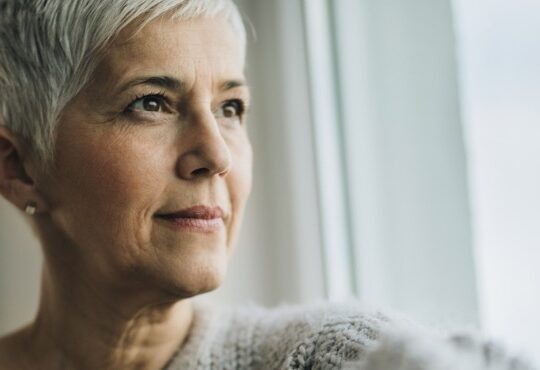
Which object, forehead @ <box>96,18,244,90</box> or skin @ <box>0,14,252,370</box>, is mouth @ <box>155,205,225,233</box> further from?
forehead @ <box>96,18,244,90</box>

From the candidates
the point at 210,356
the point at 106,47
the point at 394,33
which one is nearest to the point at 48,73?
the point at 106,47

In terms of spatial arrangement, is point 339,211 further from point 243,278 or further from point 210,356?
point 210,356

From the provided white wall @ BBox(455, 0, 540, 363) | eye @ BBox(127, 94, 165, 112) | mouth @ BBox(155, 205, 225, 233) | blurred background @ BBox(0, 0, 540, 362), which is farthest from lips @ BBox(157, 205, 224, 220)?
white wall @ BBox(455, 0, 540, 363)

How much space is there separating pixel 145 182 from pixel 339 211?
695 mm

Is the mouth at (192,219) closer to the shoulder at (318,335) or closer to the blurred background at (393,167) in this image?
the shoulder at (318,335)

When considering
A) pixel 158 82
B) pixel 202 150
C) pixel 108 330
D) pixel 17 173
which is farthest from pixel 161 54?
pixel 108 330

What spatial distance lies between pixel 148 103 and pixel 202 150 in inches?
4.6

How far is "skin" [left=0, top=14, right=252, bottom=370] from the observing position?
3.47ft

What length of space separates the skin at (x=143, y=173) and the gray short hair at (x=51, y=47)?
2 centimetres

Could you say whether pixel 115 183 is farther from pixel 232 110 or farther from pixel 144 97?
pixel 232 110

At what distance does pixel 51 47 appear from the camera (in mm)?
1090

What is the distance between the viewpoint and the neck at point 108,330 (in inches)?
46.3

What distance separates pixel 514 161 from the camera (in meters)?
1.20

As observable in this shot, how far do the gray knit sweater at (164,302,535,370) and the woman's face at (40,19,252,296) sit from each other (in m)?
0.15
